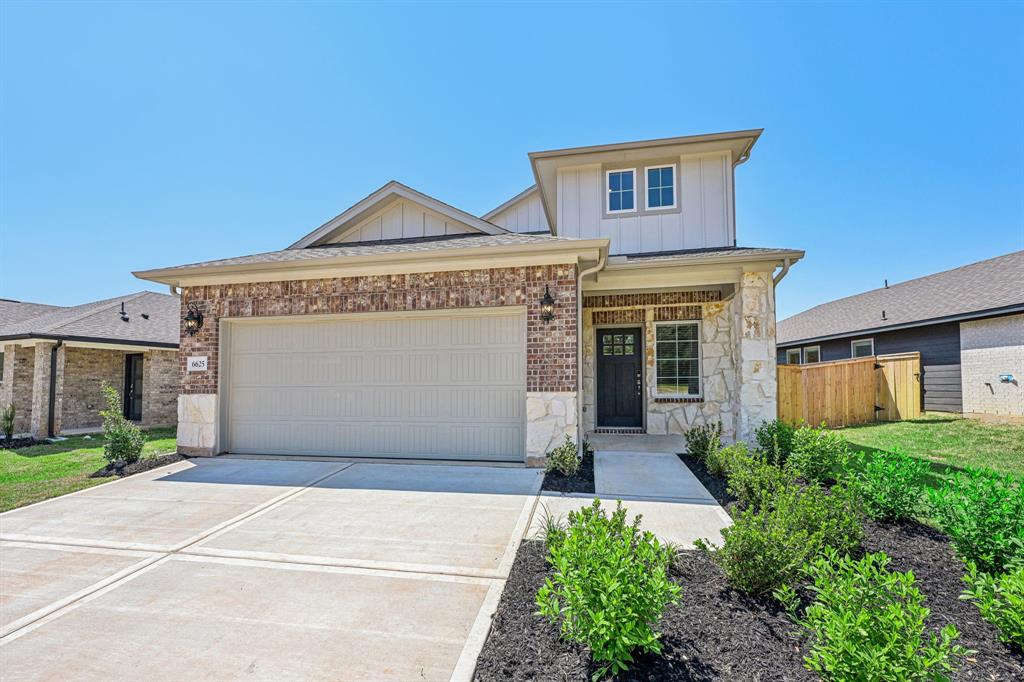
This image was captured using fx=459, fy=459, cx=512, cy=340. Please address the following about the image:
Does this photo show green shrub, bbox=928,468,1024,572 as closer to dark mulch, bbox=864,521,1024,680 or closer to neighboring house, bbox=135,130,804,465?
dark mulch, bbox=864,521,1024,680

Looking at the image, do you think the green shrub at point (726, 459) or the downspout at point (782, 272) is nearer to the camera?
the green shrub at point (726, 459)

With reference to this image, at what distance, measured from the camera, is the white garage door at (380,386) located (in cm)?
697

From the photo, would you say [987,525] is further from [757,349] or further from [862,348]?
[862,348]

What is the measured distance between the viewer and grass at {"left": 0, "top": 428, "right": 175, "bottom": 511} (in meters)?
5.65

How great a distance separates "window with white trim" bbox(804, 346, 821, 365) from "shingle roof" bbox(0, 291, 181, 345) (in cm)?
2163

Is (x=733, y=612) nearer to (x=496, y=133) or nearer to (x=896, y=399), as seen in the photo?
(x=496, y=133)

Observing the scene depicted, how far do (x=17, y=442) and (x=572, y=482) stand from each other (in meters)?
12.7

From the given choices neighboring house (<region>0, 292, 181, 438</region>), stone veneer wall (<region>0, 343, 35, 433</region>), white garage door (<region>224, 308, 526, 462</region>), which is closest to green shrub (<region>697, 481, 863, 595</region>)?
white garage door (<region>224, 308, 526, 462</region>)

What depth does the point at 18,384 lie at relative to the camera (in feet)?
38.1

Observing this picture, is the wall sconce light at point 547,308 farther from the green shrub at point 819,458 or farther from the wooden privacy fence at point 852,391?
the wooden privacy fence at point 852,391

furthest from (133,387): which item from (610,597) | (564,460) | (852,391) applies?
(852,391)

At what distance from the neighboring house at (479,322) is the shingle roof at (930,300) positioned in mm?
7882

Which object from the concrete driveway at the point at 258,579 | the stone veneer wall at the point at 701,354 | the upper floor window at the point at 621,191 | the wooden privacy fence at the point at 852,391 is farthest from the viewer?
the wooden privacy fence at the point at 852,391

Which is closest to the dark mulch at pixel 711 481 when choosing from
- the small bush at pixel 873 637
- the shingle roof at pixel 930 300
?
the small bush at pixel 873 637
